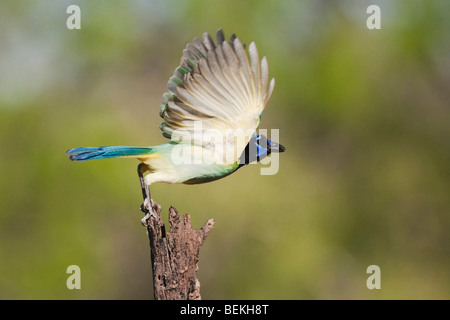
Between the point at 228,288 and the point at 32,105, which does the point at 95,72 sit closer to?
the point at 32,105

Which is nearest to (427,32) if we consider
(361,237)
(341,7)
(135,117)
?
(341,7)

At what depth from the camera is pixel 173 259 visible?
3004mm

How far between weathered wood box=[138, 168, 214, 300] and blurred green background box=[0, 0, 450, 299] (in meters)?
3.43

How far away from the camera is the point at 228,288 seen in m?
7.12

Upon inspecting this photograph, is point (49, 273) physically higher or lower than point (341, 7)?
lower

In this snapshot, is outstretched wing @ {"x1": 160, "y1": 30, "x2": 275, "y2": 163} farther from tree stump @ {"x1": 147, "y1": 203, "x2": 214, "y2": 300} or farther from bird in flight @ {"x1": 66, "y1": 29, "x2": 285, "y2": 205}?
tree stump @ {"x1": 147, "y1": 203, "x2": 214, "y2": 300}

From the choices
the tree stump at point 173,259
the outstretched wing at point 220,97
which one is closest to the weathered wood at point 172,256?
the tree stump at point 173,259

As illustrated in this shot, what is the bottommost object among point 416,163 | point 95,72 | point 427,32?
point 416,163

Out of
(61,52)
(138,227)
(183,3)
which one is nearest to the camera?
(138,227)

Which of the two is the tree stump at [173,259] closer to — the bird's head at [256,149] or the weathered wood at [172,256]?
the weathered wood at [172,256]

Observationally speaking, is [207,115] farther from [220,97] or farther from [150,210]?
[150,210]

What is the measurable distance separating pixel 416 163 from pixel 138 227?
149 inches

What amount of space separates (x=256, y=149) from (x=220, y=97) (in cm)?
49

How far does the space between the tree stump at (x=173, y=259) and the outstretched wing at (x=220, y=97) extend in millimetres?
413
